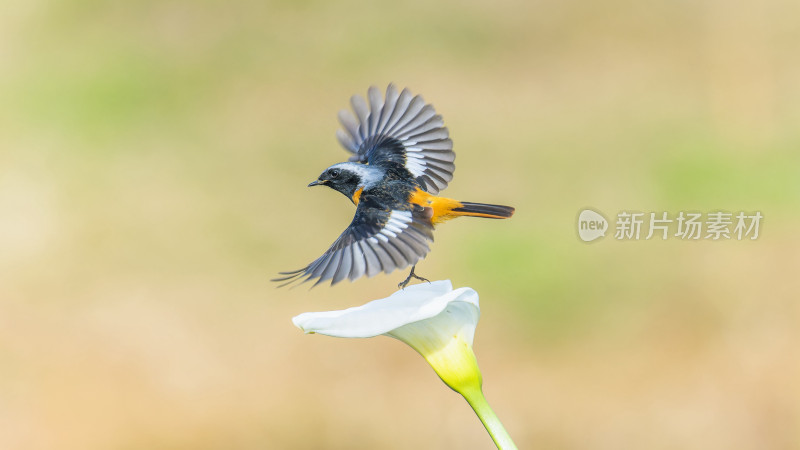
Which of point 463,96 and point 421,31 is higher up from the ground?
point 421,31

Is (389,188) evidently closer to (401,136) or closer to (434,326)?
(401,136)

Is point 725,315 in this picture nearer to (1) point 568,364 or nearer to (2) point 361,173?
(1) point 568,364

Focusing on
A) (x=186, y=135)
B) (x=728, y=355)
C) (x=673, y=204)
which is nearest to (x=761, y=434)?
(x=728, y=355)
